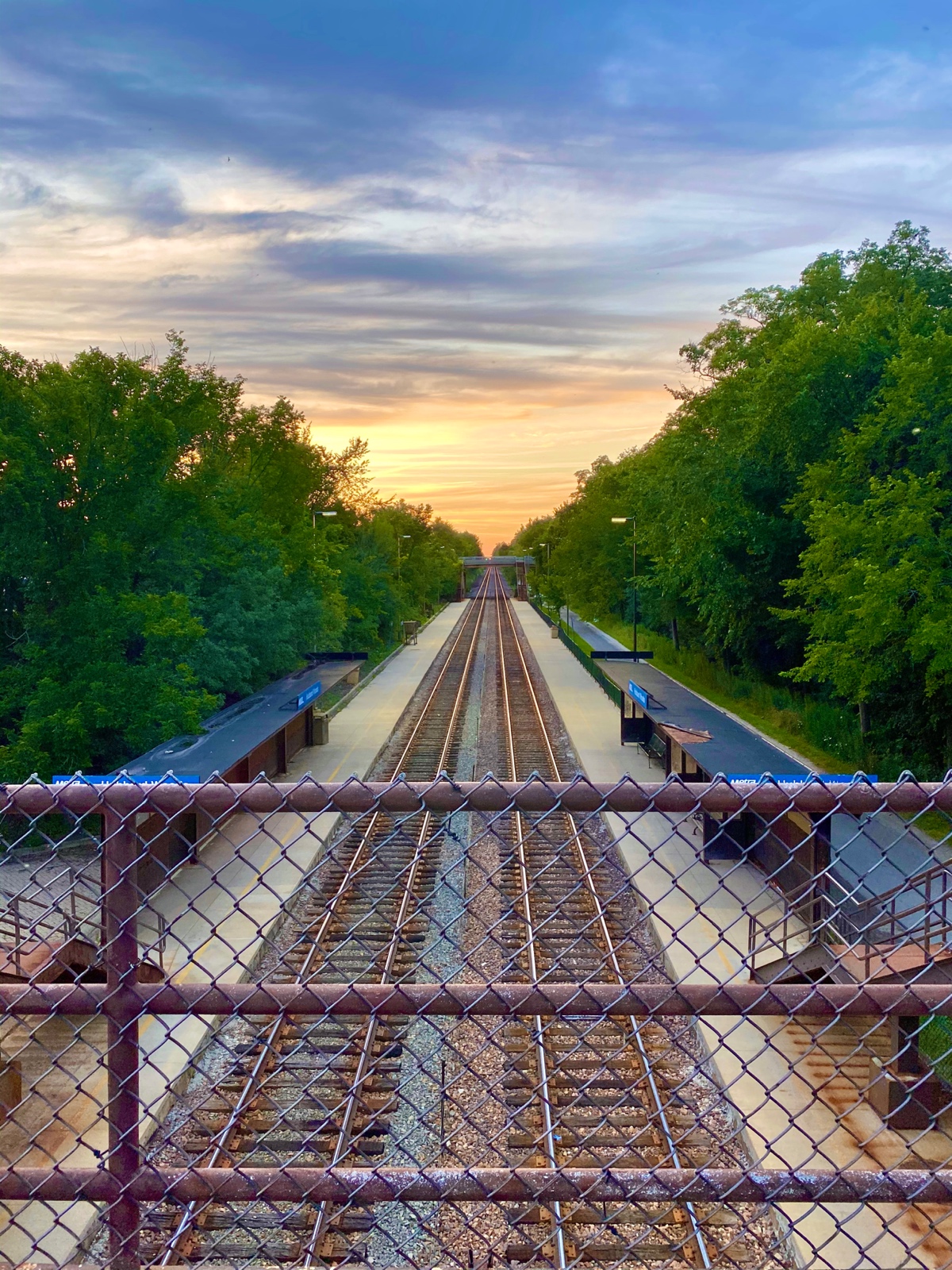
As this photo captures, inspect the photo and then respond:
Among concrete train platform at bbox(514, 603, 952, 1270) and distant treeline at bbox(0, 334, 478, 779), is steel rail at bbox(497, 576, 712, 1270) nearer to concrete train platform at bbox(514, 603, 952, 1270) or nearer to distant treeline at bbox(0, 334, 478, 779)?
concrete train platform at bbox(514, 603, 952, 1270)

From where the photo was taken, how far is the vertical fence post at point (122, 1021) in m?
2.16

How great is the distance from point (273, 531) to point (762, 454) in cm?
1480

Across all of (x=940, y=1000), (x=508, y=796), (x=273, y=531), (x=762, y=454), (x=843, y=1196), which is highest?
(x=762, y=454)

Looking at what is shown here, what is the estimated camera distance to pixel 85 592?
19.7 m

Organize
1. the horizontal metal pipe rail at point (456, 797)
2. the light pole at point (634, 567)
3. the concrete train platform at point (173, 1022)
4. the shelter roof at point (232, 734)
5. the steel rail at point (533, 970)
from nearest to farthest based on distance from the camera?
the horizontal metal pipe rail at point (456, 797)
the steel rail at point (533, 970)
the concrete train platform at point (173, 1022)
the shelter roof at point (232, 734)
the light pole at point (634, 567)

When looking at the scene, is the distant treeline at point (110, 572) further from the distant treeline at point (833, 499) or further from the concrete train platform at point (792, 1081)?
the distant treeline at point (833, 499)

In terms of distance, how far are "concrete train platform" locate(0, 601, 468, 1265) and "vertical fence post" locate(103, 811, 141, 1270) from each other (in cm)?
9

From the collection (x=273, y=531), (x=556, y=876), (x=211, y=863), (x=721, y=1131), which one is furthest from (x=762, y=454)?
(x=721, y=1131)

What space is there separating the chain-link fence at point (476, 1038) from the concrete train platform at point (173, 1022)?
0.24ft

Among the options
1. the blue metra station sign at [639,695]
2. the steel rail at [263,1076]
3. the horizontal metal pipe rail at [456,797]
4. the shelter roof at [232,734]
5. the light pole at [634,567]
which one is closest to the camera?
the horizontal metal pipe rail at [456,797]

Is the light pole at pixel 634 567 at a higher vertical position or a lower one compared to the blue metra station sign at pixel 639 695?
higher

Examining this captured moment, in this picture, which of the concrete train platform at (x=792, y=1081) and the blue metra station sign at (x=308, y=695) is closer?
the concrete train platform at (x=792, y=1081)

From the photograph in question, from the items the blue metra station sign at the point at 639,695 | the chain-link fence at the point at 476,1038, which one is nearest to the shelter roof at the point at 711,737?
the blue metra station sign at the point at 639,695

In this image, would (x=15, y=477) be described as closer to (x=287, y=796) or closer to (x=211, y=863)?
(x=211, y=863)
